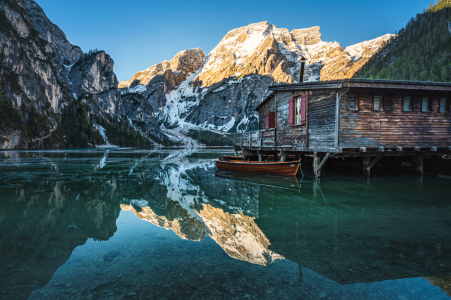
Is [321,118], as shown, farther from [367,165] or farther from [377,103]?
[367,165]

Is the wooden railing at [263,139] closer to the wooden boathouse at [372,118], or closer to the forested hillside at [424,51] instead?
the wooden boathouse at [372,118]

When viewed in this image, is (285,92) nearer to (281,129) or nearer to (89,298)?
(281,129)

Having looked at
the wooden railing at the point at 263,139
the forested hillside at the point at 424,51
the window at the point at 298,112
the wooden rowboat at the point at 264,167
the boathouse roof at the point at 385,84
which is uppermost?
the forested hillside at the point at 424,51

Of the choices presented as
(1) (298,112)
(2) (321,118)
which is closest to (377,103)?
(2) (321,118)

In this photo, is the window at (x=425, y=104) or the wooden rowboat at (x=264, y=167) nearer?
the window at (x=425, y=104)

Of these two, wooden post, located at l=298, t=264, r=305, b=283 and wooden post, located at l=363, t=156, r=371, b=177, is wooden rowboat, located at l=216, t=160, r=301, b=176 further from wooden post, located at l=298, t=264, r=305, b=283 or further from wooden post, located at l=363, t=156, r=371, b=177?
wooden post, located at l=298, t=264, r=305, b=283

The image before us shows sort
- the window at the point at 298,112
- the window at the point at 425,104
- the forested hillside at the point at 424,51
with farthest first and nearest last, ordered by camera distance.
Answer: the forested hillside at the point at 424,51
the window at the point at 298,112
the window at the point at 425,104

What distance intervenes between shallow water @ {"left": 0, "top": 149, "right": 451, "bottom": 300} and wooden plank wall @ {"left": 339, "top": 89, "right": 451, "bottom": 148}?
5.79 m

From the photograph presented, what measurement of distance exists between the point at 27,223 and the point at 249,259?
6950 mm

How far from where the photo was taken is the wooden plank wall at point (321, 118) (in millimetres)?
15875

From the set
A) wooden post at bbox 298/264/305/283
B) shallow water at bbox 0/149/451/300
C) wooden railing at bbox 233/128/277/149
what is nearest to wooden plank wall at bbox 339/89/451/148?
shallow water at bbox 0/149/451/300

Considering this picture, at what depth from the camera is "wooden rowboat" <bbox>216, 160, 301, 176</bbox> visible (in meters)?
17.5

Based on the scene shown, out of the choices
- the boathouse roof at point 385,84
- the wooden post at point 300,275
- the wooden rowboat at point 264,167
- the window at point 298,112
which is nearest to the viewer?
the wooden post at point 300,275

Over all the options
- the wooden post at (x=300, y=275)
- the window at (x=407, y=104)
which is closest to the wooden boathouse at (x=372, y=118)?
the window at (x=407, y=104)
